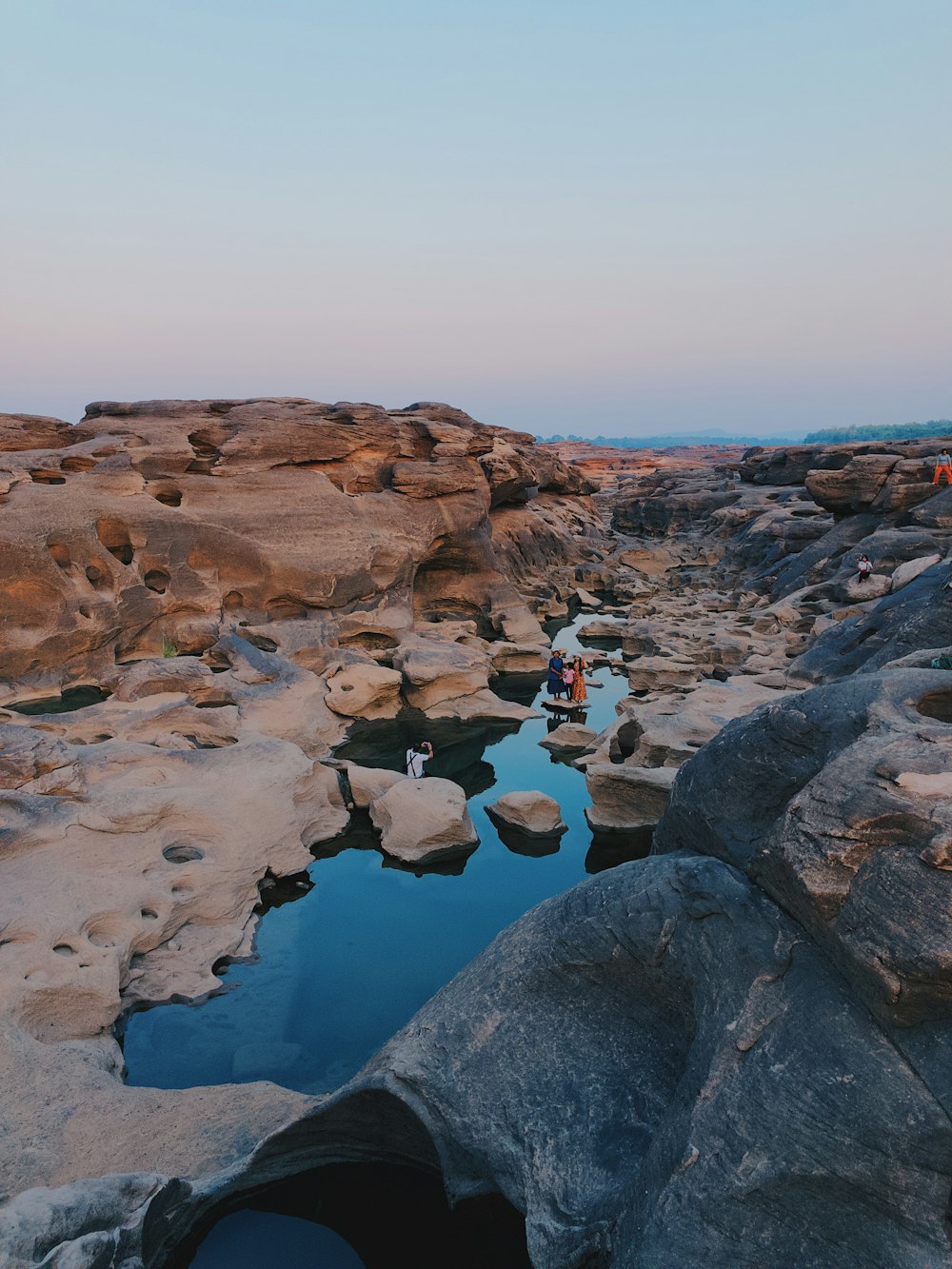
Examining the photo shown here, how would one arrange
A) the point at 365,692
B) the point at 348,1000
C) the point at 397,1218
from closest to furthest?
1. the point at 397,1218
2. the point at 348,1000
3. the point at 365,692

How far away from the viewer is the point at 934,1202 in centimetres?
277

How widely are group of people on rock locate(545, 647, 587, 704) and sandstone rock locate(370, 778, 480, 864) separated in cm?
582

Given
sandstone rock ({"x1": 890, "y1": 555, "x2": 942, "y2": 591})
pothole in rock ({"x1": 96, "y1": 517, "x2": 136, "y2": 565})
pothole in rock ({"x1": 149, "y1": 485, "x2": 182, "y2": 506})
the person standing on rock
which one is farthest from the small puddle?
pothole in rock ({"x1": 149, "y1": 485, "x2": 182, "y2": 506})

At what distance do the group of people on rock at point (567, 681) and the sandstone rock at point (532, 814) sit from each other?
5.17 metres

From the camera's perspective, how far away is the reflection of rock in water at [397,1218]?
14.0 feet

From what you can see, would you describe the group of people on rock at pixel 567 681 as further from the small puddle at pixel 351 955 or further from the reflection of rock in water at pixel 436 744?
the small puddle at pixel 351 955

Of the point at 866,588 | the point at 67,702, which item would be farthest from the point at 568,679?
the point at 67,702

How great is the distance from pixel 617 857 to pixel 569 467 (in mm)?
30930

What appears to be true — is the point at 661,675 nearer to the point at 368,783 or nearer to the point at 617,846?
the point at 617,846

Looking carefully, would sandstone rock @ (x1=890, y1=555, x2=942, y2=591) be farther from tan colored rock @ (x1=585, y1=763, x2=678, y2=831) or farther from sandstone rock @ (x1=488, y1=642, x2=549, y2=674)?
tan colored rock @ (x1=585, y1=763, x2=678, y2=831)

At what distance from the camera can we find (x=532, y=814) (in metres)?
9.77

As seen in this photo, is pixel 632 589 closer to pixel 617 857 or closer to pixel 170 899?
pixel 617 857

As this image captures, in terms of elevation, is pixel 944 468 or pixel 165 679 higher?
pixel 944 468

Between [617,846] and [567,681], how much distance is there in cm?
599
